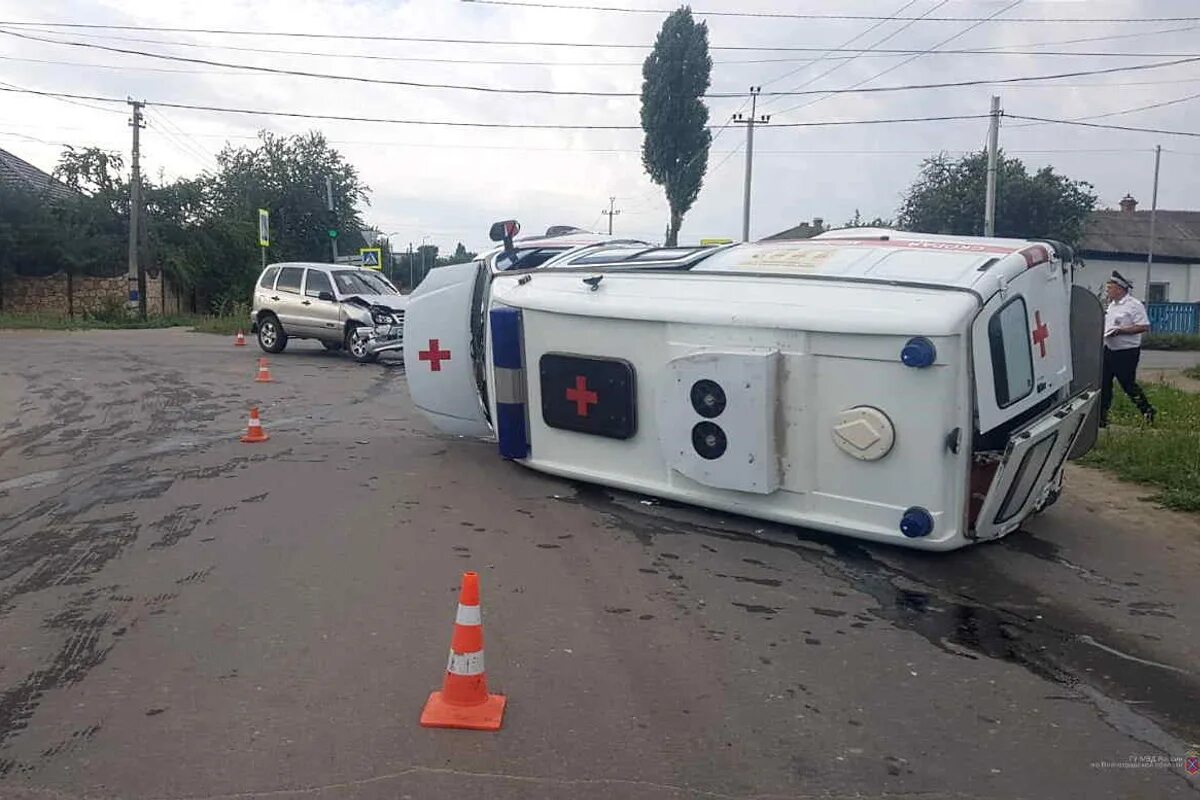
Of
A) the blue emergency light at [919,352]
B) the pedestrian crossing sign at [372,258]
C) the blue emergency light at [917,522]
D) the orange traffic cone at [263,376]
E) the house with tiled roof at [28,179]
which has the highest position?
the house with tiled roof at [28,179]

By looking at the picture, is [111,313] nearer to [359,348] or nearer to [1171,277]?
[359,348]

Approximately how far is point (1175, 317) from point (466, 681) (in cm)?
4654

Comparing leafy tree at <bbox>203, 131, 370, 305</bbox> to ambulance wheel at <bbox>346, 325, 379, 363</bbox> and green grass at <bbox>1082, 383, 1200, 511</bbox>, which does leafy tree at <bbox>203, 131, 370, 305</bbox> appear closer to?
ambulance wheel at <bbox>346, 325, 379, 363</bbox>

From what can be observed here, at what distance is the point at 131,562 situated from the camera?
615 centimetres

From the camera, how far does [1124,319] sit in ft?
36.7

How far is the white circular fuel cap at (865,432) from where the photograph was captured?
19.7 feet

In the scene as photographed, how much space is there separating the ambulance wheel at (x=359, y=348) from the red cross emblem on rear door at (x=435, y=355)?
902cm

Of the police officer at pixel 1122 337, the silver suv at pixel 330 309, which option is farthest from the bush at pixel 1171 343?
the silver suv at pixel 330 309

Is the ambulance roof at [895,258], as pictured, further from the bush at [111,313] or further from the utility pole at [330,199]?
the utility pole at [330,199]

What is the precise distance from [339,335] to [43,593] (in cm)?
1363

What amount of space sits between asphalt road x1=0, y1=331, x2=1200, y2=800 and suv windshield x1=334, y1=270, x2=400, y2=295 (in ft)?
34.6

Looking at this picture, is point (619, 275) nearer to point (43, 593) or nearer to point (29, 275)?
point (43, 593)

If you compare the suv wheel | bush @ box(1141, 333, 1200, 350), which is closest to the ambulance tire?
the suv wheel

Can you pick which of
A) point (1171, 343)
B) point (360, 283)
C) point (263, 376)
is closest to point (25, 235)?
point (360, 283)
